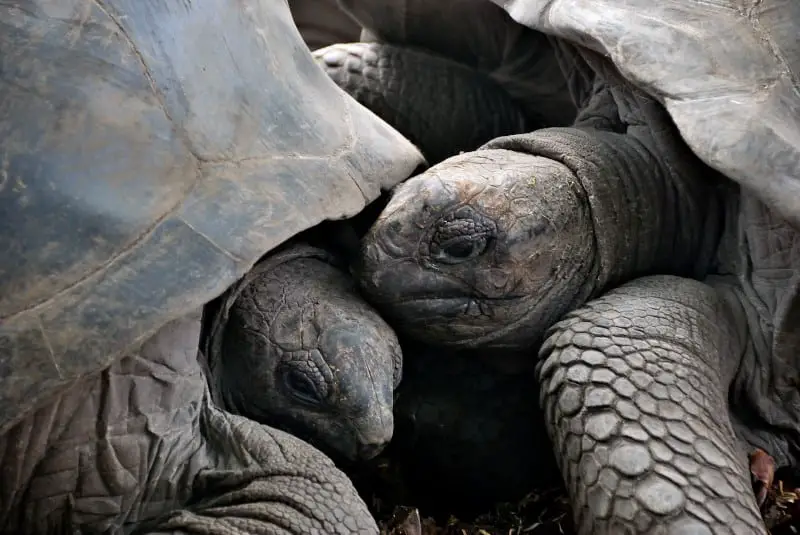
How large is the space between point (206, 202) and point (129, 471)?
1.51 feet

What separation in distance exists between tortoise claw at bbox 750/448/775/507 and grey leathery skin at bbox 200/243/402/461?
0.76 m

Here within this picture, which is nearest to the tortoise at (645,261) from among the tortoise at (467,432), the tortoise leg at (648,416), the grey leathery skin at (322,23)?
the tortoise leg at (648,416)

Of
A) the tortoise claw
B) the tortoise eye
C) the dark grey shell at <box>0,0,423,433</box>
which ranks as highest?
the dark grey shell at <box>0,0,423,433</box>

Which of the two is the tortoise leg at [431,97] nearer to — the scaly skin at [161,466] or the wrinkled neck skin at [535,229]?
the wrinkled neck skin at [535,229]

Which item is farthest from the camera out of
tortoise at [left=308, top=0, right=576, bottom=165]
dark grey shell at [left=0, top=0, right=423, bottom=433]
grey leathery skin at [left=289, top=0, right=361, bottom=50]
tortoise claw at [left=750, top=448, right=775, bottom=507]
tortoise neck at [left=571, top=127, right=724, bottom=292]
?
grey leathery skin at [left=289, top=0, right=361, bottom=50]

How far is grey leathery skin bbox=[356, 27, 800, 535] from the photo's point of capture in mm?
1541

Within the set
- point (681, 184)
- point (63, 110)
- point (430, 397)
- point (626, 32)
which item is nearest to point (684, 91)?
point (626, 32)

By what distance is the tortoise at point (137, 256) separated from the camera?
1.24m

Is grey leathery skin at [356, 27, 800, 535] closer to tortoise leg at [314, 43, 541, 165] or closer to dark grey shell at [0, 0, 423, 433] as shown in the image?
dark grey shell at [0, 0, 423, 433]

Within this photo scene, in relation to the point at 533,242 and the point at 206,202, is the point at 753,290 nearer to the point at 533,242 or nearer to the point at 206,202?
the point at 533,242

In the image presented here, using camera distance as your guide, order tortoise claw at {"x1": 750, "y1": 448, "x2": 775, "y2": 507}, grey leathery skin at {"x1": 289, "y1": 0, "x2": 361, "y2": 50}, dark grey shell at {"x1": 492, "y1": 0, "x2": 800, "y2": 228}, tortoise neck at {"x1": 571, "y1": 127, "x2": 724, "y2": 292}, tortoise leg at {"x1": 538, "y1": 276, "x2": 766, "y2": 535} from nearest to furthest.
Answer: tortoise leg at {"x1": 538, "y1": 276, "x2": 766, "y2": 535} → dark grey shell at {"x1": 492, "y1": 0, "x2": 800, "y2": 228} → tortoise claw at {"x1": 750, "y1": 448, "x2": 775, "y2": 507} → tortoise neck at {"x1": 571, "y1": 127, "x2": 724, "y2": 292} → grey leathery skin at {"x1": 289, "y1": 0, "x2": 361, "y2": 50}

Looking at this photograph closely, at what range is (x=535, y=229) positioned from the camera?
1.84 m

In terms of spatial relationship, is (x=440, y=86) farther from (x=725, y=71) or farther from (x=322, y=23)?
(x=725, y=71)

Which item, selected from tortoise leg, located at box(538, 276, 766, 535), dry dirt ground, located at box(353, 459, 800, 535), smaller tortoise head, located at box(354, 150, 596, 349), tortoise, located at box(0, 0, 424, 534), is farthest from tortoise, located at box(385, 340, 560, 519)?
tortoise, located at box(0, 0, 424, 534)
